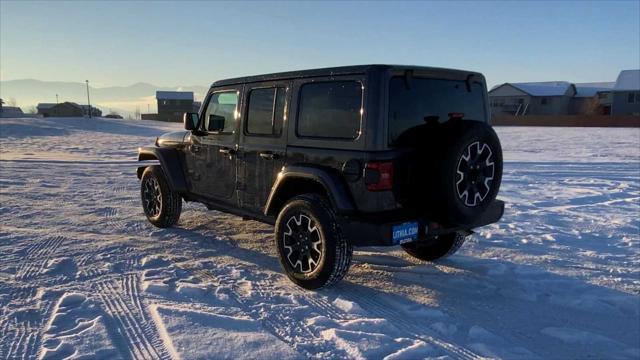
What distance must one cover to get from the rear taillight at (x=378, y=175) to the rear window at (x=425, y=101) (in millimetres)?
212

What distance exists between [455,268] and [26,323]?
150 inches

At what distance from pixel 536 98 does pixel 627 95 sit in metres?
10.3

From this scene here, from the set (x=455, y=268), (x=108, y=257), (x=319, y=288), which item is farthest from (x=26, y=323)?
(x=455, y=268)

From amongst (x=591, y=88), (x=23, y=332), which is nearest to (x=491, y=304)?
(x=23, y=332)

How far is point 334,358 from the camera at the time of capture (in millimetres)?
3002

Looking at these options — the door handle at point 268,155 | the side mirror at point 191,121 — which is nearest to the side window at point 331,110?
the door handle at point 268,155

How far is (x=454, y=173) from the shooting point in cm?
357

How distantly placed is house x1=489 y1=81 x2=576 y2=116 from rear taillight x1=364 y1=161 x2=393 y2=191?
6078 cm

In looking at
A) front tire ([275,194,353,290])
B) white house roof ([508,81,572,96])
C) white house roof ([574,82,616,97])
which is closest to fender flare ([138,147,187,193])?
front tire ([275,194,353,290])

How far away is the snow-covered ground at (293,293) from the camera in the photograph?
3.17 meters

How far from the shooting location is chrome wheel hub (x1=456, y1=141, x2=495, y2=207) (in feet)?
12.2

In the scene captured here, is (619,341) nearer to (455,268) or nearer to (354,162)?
(455,268)

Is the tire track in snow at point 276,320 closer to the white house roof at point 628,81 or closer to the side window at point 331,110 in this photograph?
the side window at point 331,110

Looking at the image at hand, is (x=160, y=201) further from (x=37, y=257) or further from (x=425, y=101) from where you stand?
(x=425, y=101)
